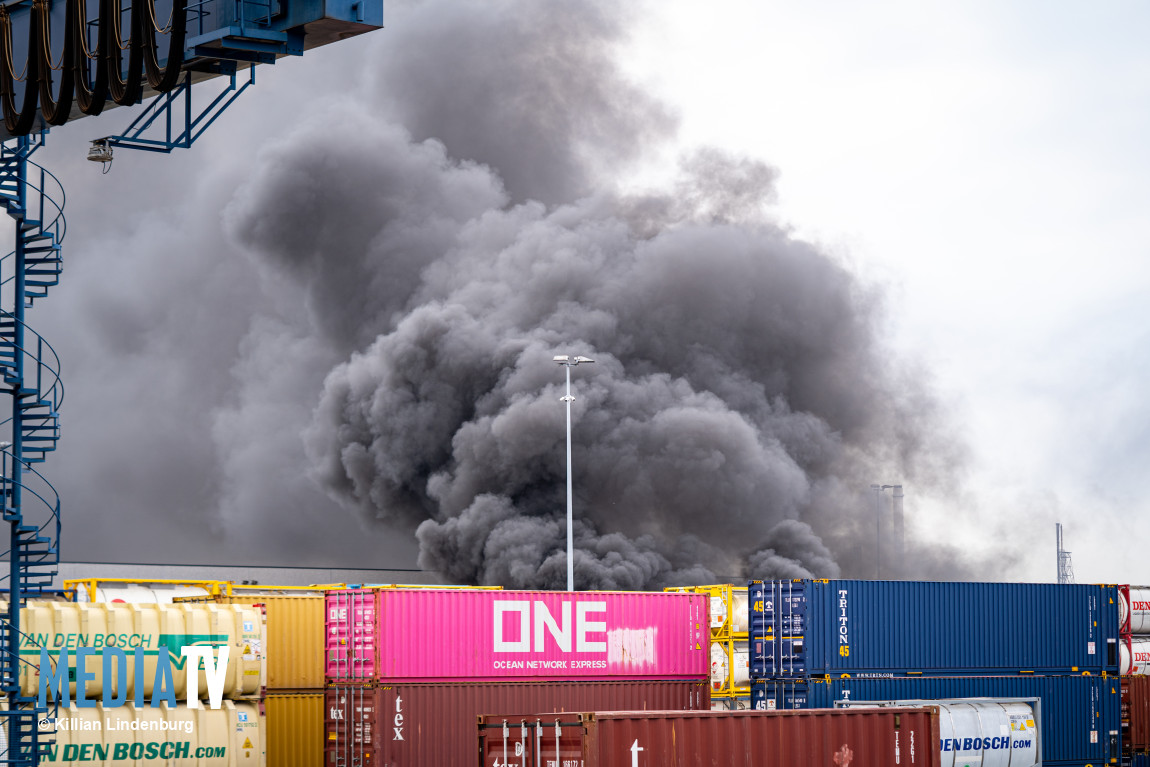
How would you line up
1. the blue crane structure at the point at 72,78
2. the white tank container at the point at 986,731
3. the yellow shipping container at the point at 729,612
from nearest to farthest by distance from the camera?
the blue crane structure at the point at 72,78, the white tank container at the point at 986,731, the yellow shipping container at the point at 729,612

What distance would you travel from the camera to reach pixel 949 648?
88.2 feet

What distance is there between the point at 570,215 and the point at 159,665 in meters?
58.0

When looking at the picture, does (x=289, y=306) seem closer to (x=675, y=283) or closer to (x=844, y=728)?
(x=675, y=283)

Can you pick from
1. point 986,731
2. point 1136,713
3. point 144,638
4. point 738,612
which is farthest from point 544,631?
point 1136,713

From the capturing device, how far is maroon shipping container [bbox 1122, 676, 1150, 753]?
3047 cm

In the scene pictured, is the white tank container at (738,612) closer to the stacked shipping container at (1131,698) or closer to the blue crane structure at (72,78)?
the stacked shipping container at (1131,698)

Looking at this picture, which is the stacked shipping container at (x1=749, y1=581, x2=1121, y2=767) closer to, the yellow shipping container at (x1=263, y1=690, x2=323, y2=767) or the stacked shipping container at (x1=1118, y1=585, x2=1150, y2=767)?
the stacked shipping container at (x1=1118, y1=585, x2=1150, y2=767)

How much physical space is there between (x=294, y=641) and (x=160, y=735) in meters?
5.43

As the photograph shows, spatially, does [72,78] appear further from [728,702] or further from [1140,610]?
[1140,610]

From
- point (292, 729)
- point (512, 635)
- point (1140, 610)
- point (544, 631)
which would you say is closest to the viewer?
point (512, 635)

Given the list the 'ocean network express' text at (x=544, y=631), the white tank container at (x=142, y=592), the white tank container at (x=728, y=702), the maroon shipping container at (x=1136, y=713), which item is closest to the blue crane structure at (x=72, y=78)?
the white tank container at (x=142, y=592)

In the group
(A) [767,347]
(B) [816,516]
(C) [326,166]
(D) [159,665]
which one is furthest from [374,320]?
(D) [159,665]

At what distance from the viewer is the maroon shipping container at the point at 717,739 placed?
64.5 ft

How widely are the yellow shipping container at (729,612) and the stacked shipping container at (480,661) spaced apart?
268 cm
